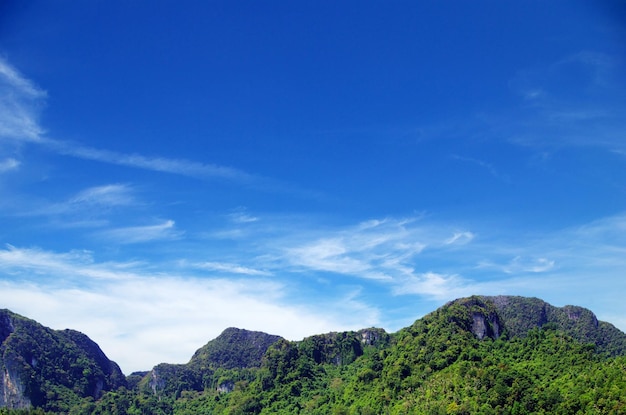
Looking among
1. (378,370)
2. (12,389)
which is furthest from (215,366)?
(378,370)

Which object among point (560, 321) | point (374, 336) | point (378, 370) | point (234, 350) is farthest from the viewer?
point (234, 350)

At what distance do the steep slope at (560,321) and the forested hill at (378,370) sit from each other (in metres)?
0.39

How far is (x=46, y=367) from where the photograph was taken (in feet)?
369

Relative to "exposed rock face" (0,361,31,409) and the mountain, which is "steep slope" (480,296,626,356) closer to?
the mountain

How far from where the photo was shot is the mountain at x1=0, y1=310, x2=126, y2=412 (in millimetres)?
102688

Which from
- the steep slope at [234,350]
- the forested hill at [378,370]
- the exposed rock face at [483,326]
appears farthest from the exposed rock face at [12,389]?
the exposed rock face at [483,326]

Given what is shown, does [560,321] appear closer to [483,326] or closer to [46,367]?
[483,326]

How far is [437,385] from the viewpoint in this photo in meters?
59.4

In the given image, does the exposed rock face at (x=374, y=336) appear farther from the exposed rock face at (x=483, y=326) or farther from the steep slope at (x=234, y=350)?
the steep slope at (x=234, y=350)

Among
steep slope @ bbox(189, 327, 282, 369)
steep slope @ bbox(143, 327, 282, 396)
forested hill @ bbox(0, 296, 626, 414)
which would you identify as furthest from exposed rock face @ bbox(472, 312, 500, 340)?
steep slope @ bbox(189, 327, 282, 369)

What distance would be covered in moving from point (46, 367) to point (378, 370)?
78149 mm

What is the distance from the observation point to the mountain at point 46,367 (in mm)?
102688

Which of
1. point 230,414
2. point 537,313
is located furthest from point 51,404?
point 537,313

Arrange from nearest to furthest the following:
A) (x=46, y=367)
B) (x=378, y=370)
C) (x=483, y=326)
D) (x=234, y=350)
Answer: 1. (x=378, y=370)
2. (x=483, y=326)
3. (x=46, y=367)
4. (x=234, y=350)
